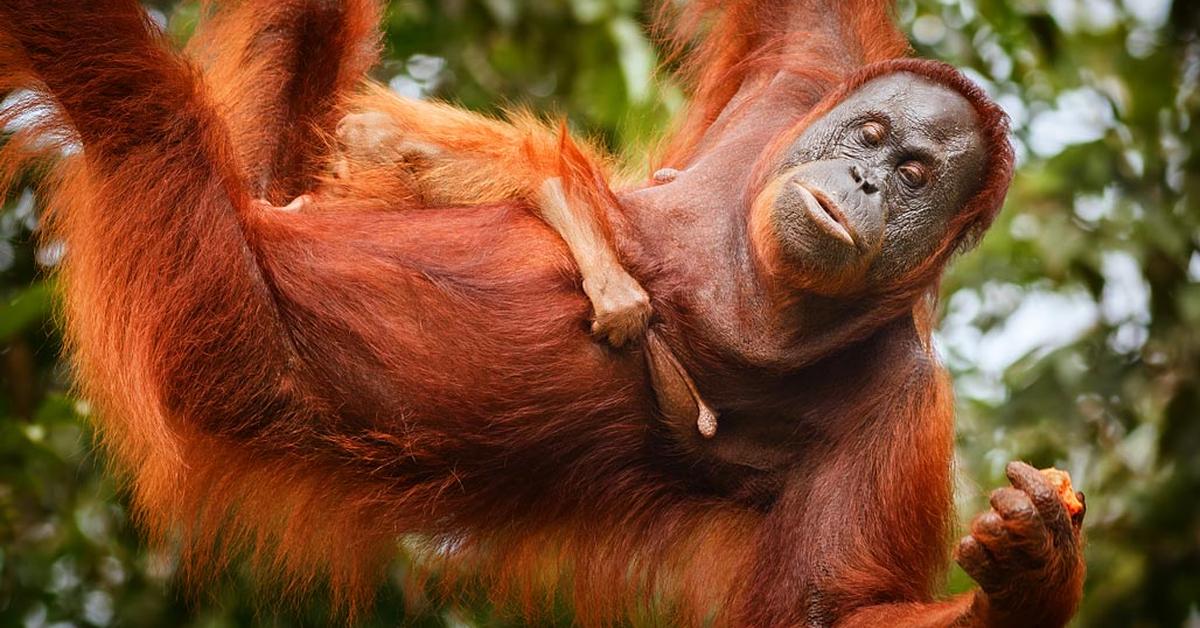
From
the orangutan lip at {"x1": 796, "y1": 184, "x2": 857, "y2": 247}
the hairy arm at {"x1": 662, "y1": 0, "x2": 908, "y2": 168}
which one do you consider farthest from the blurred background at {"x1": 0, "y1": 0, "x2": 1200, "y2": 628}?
the orangutan lip at {"x1": 796, "y1": 184, "x2": 857, "y2": 247}

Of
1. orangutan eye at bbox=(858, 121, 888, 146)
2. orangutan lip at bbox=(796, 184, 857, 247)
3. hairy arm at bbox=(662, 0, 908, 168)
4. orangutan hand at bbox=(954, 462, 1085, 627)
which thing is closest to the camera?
orangutan hand at bbox=(954, 462, 1085, 627)

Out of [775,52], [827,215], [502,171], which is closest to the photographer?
[827,215]

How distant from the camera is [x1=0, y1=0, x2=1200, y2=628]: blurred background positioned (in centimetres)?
424

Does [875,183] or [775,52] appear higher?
[875,183]

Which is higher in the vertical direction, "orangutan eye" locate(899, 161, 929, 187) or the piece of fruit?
"orangutan eye" locate(899, 161, 929, 187)

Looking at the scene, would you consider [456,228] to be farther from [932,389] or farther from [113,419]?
[932,389]

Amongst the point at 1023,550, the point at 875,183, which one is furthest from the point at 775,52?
the point at 1023,550

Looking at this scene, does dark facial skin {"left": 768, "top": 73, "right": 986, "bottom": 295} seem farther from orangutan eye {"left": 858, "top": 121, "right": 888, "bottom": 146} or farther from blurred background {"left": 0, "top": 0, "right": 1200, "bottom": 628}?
blurred background {"left": 0, "top": 0, "right": 1200, "bottom": 628}

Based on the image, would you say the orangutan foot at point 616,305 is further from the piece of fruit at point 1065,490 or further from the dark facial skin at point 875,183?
the piece of fruit at point 1065,490

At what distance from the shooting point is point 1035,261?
5102 millimetres

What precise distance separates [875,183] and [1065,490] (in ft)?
2.69

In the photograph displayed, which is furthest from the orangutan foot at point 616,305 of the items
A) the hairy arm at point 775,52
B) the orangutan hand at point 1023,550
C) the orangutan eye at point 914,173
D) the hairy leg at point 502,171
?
the orangutan hand at point 1023,550

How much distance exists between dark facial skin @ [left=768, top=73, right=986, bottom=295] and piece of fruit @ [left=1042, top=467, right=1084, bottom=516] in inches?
25.2

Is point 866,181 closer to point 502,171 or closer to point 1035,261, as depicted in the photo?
point 502,171
